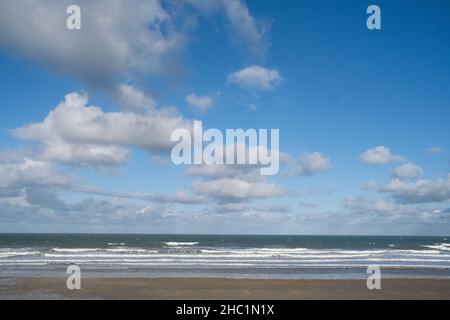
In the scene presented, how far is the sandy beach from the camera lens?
17.9 meters

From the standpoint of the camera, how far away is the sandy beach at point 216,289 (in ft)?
58.9

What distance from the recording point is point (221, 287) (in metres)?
20.4

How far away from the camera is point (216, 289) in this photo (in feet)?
65.0
